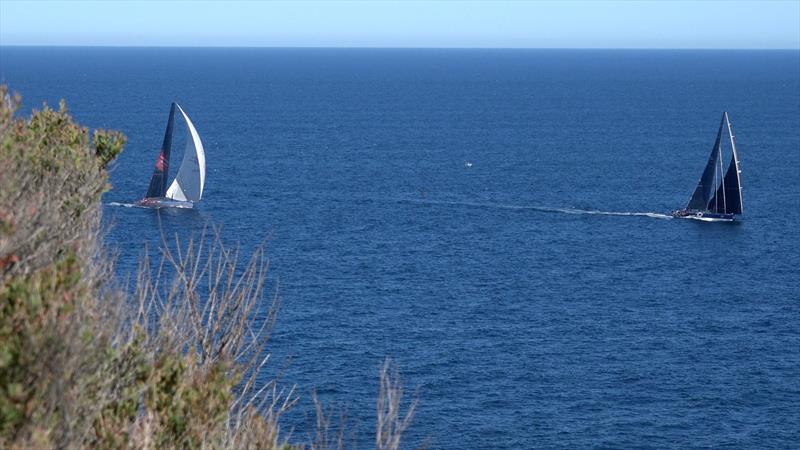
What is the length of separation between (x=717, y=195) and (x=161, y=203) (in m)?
54.7

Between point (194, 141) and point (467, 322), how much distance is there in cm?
5004

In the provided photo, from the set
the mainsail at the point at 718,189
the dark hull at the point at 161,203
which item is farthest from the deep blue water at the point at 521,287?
the mainsail at the point at 718,189

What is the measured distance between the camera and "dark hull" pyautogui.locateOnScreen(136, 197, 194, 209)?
11112 cm

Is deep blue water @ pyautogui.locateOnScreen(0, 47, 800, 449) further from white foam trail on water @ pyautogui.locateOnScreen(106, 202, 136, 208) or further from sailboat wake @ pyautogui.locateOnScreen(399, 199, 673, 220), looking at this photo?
white foam trail on water @ pyautogui.locateOnScreen(106, 202, 136, 208)

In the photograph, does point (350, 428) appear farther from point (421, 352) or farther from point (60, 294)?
point (60, 294)

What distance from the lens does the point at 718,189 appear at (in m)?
114

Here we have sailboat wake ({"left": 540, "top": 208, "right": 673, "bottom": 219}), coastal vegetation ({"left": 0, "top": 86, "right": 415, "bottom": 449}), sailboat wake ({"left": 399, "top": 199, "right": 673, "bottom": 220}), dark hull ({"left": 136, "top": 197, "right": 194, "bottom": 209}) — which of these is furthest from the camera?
sailboat wake ({"left": 399, "top": 199, "right": 673, "bottom": 220})

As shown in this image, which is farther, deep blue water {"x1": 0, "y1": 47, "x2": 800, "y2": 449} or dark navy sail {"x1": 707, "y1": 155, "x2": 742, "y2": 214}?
dark navy sail {"x1": 707, "y1": 155, "x2": 742, "y2": 214}

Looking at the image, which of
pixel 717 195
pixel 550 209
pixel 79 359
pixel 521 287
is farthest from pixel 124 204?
pixel 79 359

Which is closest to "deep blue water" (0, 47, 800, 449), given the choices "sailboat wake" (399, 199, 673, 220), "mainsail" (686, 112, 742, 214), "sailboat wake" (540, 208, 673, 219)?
"sailboat wake" (399, 199, 673, 220)

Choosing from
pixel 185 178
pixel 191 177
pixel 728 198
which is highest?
pixel 191 177

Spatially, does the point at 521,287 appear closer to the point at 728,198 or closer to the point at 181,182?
the point at 728,198

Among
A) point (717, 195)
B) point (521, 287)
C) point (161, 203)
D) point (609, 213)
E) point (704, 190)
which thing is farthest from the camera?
point (704, 190)

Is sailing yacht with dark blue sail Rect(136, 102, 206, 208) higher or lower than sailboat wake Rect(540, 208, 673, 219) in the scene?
higher
